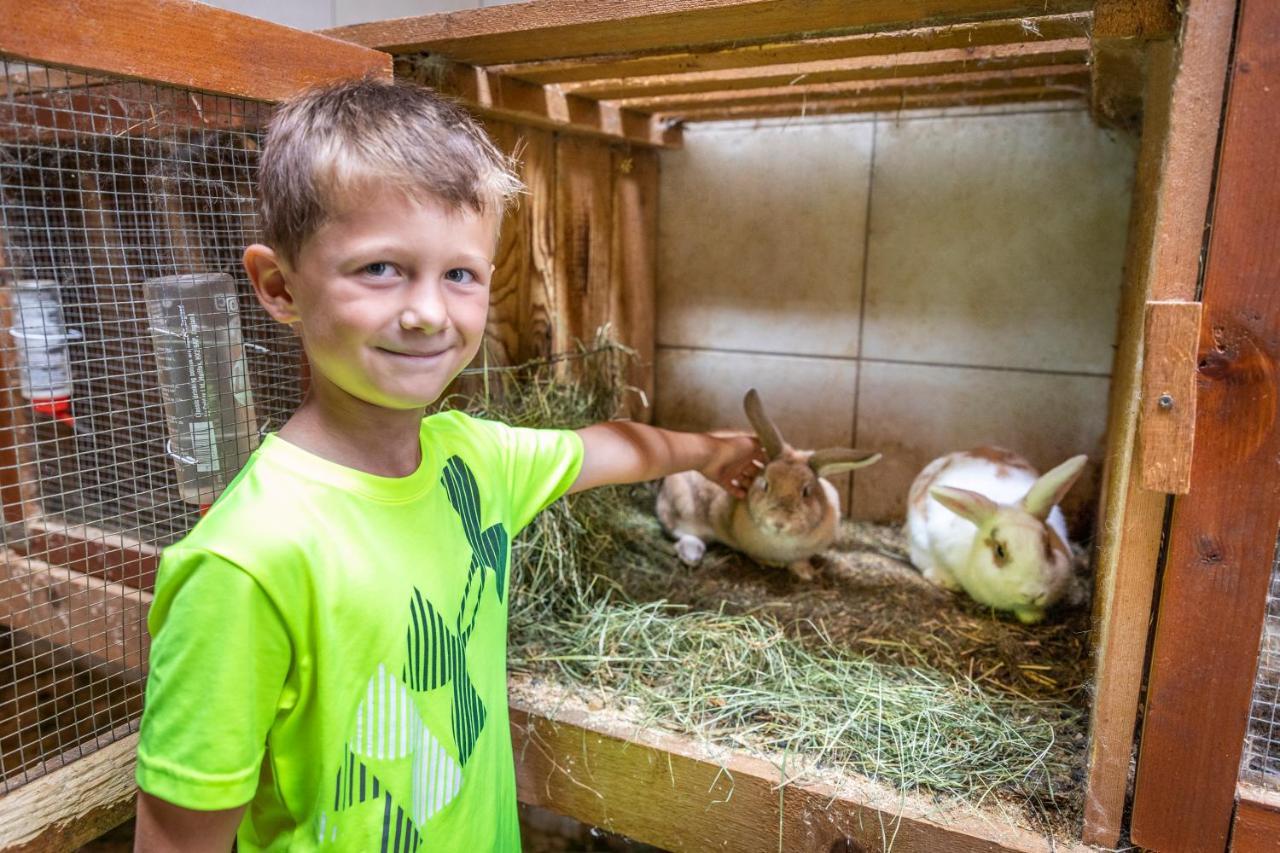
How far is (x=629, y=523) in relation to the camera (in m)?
3.29

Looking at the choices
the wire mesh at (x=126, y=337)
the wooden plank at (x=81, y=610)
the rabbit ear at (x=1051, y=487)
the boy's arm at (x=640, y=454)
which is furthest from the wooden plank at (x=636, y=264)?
the wooden plank at (x=81, y=610)

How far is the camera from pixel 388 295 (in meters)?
1.12

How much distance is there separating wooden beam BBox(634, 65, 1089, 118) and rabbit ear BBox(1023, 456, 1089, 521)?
1161 mm

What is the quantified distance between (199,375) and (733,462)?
1403 millimetres

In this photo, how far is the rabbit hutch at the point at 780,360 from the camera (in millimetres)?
1355

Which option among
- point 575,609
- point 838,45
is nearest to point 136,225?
point 575,609

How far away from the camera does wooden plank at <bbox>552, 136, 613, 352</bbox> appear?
116 inches

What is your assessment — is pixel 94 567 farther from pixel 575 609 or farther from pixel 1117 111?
pixel 1117 111

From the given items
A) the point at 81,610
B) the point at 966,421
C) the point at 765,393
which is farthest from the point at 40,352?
the point at 966,421

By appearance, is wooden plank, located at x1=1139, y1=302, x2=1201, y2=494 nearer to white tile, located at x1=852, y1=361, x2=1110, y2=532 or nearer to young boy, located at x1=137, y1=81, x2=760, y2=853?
young boy, located at x1=137, y1=81, x2=760, y2=853

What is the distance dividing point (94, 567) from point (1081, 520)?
3.24 meters

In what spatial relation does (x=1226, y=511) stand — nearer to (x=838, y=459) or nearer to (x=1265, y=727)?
(x=1265, y=727)

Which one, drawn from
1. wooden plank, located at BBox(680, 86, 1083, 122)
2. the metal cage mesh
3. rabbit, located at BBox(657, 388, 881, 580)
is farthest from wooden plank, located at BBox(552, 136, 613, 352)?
the metal cage mesh

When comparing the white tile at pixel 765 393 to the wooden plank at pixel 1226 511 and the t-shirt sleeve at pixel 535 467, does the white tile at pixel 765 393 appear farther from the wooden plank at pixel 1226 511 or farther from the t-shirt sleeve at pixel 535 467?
the wooden plank at pixel 1226 511
